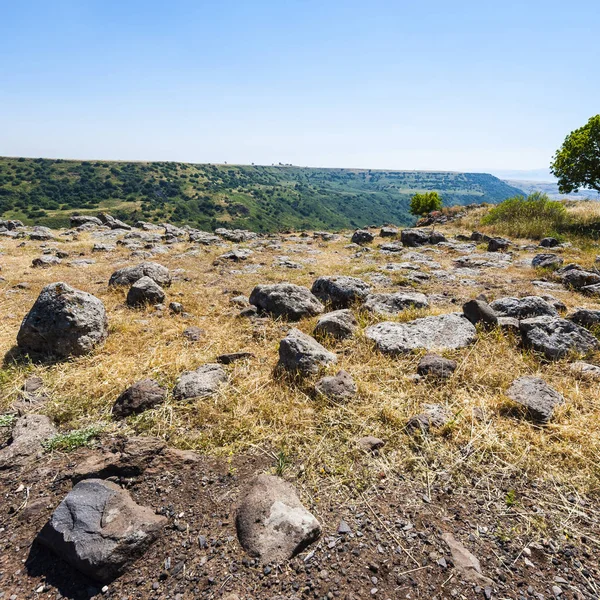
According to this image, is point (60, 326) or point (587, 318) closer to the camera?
point (60, 326)

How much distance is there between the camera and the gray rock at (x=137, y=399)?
497 centimetres

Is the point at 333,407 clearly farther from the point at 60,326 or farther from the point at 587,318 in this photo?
the point at 587,318

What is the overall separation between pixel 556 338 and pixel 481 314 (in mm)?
1327

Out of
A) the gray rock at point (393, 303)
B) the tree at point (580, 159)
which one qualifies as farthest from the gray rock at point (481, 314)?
the tree at point (580, 159)

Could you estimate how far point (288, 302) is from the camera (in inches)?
337

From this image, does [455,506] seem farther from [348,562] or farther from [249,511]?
[249,511]

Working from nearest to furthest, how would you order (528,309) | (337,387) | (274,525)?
1. (274,525)
2. (337,387)
3. (528,309)

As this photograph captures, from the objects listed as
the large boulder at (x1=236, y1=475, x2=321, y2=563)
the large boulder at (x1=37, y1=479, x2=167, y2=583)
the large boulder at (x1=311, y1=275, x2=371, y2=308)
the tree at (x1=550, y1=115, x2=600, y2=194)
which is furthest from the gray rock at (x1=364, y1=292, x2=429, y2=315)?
the tree at (x1=550, y1=115, x2=600, y2=194)

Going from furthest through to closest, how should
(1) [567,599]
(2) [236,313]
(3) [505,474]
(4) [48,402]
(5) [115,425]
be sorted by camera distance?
1. (2) [236,313]
2. (4) [48,402]
3. (5) [115,425]
4. (3) [505,474]
5. (1) [567,599]

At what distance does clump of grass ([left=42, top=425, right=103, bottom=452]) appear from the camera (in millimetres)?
4316

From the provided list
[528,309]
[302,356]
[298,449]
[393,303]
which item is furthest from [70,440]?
[528,309]

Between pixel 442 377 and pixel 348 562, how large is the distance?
3.37 meters

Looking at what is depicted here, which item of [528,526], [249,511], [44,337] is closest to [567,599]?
[528,526]

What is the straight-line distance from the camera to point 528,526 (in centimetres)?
330
